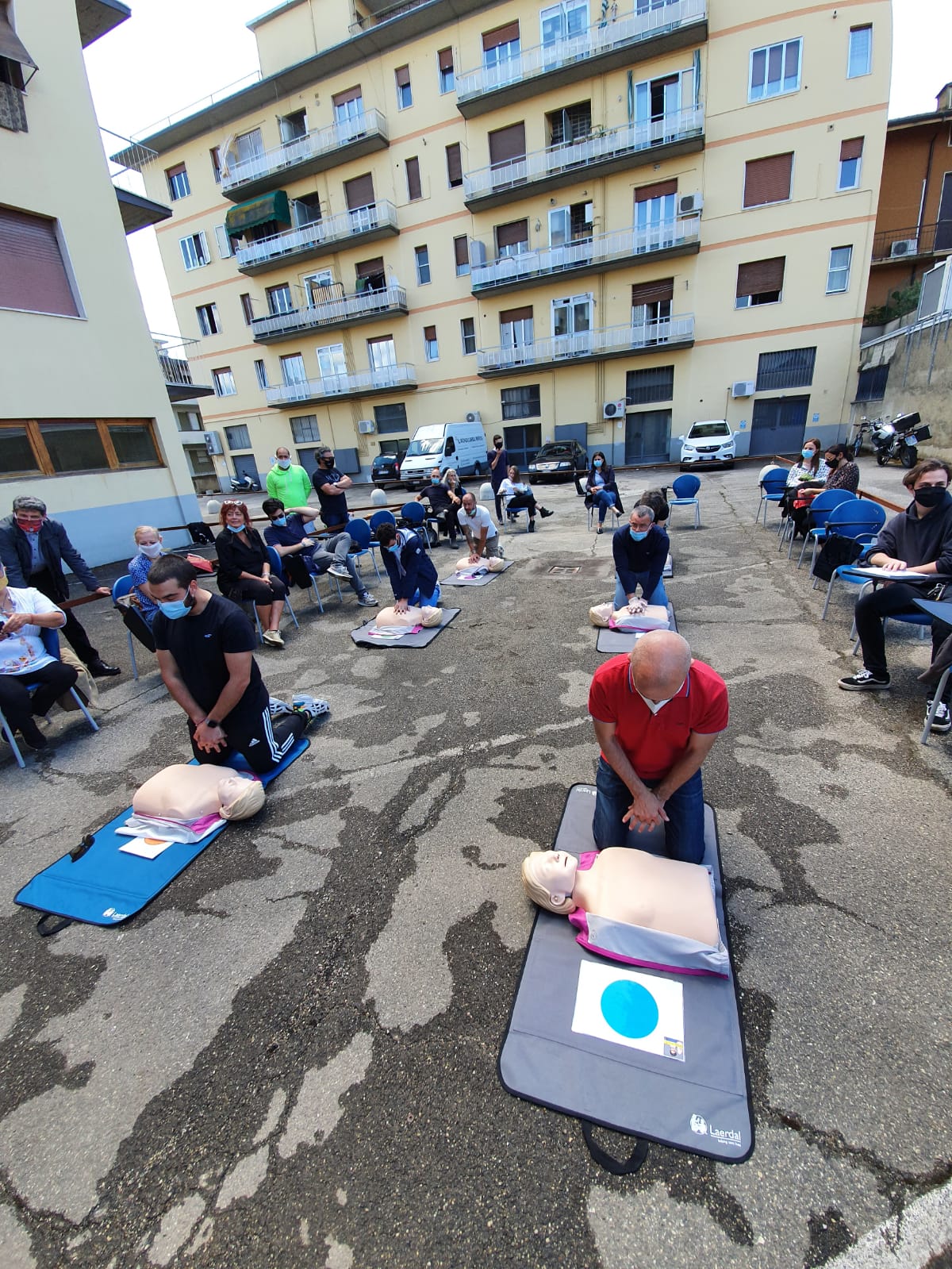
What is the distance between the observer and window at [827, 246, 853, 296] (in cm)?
1683

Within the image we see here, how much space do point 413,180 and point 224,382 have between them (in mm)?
13461

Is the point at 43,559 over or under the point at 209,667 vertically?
over

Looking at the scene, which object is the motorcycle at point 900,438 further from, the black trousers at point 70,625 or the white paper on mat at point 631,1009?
the black trousers at point 70,625

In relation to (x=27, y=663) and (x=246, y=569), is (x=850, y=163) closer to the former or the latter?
(x=246, y=569)

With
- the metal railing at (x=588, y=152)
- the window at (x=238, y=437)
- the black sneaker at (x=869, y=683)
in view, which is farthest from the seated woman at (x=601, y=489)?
the window at (x=238, y=437)

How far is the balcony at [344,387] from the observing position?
23000 millimetres

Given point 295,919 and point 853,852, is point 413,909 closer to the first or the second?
point 295,919

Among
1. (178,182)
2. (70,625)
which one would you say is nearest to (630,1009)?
(70,625)

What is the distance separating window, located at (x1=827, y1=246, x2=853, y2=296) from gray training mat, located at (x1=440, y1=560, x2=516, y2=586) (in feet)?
58.3

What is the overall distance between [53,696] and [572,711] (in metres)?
4.31

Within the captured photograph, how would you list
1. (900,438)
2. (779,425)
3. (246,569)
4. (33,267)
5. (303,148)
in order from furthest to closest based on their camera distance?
(303,148) < (779,425) < (900,438) < (33,267) < (246,569)

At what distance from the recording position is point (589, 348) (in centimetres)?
1977

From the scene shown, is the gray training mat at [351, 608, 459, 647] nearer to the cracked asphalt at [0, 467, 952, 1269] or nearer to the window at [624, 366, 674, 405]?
the cracked asphalt at [0, 467, 952, 1269]

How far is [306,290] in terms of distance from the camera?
24.4m
